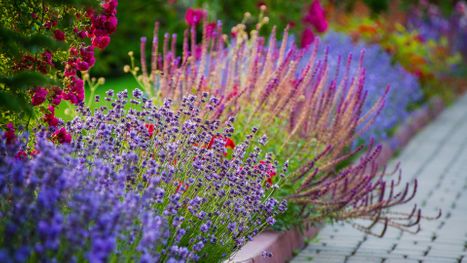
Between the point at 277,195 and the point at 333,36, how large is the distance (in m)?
7.42

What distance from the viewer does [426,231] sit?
24.3 ft

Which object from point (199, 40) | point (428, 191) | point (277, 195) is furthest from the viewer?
point (199, 40)

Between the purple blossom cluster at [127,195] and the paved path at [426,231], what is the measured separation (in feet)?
5.25

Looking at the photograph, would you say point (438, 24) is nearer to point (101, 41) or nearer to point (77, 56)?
point (101, 41)

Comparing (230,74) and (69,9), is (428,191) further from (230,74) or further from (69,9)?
(69,9)

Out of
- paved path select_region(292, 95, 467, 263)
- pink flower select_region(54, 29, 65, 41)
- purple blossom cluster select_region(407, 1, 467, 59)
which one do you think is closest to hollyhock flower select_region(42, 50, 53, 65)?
pink flower select_region(54, 29, 65, 41)

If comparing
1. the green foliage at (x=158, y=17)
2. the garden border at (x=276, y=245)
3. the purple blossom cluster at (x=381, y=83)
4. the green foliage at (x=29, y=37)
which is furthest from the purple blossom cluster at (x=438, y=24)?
the green foliage at (x=29, y=37)

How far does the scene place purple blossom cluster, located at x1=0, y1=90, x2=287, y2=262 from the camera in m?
3.46

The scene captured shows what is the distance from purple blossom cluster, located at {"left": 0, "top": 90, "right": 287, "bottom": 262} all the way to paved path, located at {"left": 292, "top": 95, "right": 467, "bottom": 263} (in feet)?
5.25

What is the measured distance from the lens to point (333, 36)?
1341 centimetres

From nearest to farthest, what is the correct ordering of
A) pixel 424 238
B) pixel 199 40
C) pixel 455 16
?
pixel 424 238 → pixel 199 40 → pixel 455 16

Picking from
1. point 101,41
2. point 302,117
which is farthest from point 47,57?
point 302,117

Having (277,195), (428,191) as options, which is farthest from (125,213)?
(428,191)

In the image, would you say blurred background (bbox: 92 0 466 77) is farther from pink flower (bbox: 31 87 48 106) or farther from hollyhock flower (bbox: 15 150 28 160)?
hollyhock flower (bbox: 15 150 28 160)
